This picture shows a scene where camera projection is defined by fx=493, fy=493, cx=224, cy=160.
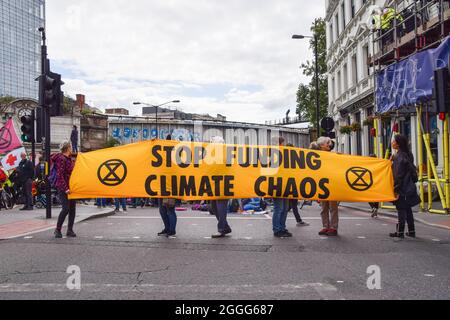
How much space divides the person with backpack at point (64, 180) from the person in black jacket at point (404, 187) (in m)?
6.09

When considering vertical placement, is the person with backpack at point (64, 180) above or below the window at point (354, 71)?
below

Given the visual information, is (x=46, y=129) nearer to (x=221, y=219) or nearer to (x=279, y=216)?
(x=221, y=219)

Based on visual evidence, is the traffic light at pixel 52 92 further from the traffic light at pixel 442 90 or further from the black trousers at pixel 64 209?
the traffic light at pixel 442 90

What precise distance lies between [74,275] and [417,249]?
5.21 meters

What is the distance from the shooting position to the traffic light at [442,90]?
37.4 feet

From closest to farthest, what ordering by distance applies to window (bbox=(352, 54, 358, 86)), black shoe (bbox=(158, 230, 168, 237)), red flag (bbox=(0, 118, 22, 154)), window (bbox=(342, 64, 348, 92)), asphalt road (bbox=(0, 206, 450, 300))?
asphalt road (bbox=(0, 206, 450, 300))
black shoe (bbox=(158, 230, 168, 237))
red flag (bbox=(0, 118, 22, 154))
window (bbox=(352, 54, 358, 86))
window (bbox=(342, 64, 348, 92))

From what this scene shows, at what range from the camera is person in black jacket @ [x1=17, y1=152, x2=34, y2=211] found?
56.5 feet

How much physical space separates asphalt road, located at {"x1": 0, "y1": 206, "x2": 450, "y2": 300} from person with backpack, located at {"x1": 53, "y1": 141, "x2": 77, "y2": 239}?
13.6 inches

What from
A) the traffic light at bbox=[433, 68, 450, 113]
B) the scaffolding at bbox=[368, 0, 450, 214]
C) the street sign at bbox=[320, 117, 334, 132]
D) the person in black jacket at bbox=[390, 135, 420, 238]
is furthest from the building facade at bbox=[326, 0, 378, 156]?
the person in black jacket at bbox=[390, 135, 420, 238]

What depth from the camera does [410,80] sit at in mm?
14430

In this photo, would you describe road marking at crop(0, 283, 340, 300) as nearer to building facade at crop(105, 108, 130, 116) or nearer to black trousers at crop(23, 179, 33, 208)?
black trousers at crop(23, 179, 33, 208)

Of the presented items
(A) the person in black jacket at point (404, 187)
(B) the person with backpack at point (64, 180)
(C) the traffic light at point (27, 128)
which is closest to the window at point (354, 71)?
(C) the traffic light at point (27, 128)

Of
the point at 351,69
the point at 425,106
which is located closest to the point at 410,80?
the point at 425,106

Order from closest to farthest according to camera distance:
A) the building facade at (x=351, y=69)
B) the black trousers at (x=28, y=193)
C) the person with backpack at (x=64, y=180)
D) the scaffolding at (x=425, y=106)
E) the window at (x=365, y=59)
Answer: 1. the person with backpack at (x=64, y=180)
2. the scaffolding at (x=425, y=106)
3. the black trousers at (x=28, y=193)
4. the building facade at (x=351, y=69)
5. the window at (x=365, y=59)
